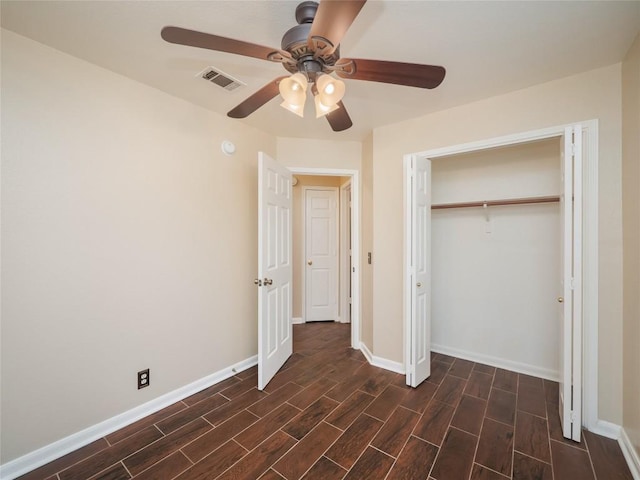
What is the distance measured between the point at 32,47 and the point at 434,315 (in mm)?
3755

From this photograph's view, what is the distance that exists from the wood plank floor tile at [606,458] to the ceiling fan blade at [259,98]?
8.73ft

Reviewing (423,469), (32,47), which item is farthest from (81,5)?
(423,469)

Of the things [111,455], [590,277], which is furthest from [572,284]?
[111,455]

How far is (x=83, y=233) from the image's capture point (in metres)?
1.71

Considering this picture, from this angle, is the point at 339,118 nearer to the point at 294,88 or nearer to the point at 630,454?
the point at 294,88

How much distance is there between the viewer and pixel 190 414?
203cm


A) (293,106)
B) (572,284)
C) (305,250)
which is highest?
(293,106)

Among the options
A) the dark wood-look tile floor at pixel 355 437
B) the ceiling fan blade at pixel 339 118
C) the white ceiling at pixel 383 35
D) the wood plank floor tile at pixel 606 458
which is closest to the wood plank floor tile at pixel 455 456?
the dark wood-look tile floor at pixel 355 437

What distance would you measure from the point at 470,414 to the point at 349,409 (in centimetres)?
87

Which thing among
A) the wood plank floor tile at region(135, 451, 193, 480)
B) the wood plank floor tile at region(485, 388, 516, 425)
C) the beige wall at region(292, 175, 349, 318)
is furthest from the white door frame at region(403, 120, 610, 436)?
the beige wall at region(292, 175, 349, 318)

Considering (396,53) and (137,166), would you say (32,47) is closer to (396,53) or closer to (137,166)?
(137,166)

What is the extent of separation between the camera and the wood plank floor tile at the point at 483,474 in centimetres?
149

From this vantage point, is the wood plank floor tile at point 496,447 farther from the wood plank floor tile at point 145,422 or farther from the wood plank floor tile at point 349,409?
the wood plank floor tile at point 145,422

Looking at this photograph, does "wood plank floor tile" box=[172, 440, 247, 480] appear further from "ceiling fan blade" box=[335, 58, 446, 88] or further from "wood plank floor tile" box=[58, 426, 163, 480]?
"ceiling fan blade" box=[335, 58, 446, 88]
